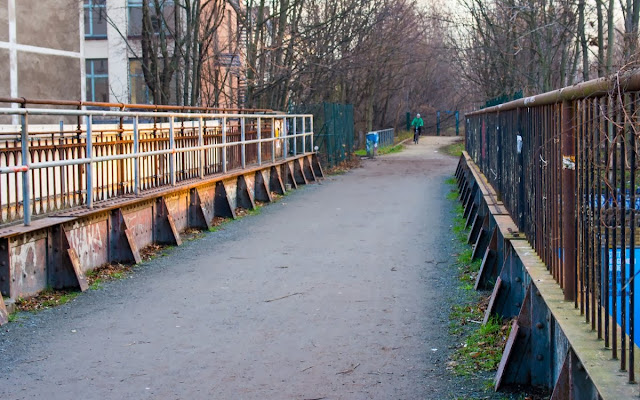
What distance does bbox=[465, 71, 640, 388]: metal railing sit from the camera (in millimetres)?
3449

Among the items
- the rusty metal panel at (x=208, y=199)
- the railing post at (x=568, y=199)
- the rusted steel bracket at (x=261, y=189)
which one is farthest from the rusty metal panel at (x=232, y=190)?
the railing post at (x=568, y=199)

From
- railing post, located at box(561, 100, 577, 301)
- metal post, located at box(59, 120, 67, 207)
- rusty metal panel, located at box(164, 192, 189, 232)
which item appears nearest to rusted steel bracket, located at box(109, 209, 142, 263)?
metal post, located at box(59, 120, 67, 207)

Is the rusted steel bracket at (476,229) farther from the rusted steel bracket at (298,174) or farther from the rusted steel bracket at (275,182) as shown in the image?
the rusted steel bracket at (298,174)

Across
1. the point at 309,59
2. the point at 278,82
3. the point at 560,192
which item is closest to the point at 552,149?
the point at 560,192

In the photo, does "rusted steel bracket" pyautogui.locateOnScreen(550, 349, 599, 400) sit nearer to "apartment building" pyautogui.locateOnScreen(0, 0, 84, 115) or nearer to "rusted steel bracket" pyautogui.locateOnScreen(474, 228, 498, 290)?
"rusted steel bracket" pyautogui.locateOnScreen(474, 228, 498, 290)

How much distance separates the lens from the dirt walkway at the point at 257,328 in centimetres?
558

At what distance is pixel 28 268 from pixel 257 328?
2412mm

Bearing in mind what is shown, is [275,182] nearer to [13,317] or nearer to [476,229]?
[476,229]

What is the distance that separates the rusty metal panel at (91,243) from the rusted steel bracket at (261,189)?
829cm

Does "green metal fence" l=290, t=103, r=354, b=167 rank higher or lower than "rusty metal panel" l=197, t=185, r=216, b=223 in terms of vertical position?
higher

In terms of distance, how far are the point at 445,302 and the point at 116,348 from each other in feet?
10.3

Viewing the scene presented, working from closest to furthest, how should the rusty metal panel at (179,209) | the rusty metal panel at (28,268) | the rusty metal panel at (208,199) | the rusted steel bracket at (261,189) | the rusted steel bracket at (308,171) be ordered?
the rusty metal panel at (28,268) → the rusty metal panel at (179,209) → the rusty metal panel at (208,199) → the rusted steel bracket at (261,189) → the rusted steel bracket at (308,171)

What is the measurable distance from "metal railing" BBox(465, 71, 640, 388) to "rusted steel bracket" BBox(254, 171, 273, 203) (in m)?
11.1

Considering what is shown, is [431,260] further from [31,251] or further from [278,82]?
[278,82]
